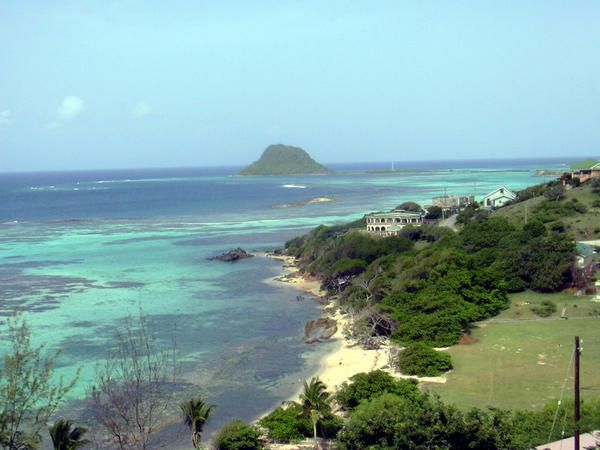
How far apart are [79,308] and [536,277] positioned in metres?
26.2

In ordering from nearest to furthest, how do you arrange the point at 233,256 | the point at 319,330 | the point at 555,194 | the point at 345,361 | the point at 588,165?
the point at 345,361, the point at 319,330, the point at 555,194, the point at 233,256, the point at 588,165

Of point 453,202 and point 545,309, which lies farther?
point 453,202

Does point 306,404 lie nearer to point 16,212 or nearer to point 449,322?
point 449,322

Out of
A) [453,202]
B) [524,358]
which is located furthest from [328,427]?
[453,202]

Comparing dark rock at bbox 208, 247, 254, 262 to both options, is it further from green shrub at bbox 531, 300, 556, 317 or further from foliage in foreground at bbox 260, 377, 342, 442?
foliage in foreground at bbox 260, 377, 342, 442

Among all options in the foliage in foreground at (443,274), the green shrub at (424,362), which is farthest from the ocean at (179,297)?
the green shrub at (424,362)

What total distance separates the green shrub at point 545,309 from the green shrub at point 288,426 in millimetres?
17050

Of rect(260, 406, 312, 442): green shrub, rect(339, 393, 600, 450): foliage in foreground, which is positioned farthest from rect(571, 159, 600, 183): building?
rect(260, 406, 312, 442): green shrub

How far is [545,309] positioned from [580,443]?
18.3 m

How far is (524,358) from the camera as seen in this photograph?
26.7 meters

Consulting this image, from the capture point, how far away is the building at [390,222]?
5737 centimetres

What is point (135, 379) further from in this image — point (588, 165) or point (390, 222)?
point (588, 165)

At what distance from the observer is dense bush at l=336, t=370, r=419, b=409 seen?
22.3 m

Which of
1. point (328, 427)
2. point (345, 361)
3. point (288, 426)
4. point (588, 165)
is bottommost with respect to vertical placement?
point (345, 361)
